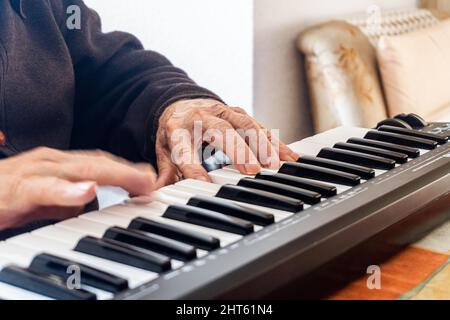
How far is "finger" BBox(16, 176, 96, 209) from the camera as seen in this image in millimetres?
581

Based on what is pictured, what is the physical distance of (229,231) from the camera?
57 centimetres

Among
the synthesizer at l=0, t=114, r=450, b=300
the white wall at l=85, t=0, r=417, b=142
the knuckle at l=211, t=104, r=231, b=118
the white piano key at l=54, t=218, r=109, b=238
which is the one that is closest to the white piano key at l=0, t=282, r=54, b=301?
→ the synthesizer at l=0, t=114, r=450, b=300

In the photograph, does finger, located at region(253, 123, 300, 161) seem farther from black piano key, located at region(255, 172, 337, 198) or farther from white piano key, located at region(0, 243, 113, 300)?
white piano key, located at region(0, 243, 113, 300)

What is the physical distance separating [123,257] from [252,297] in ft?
0.33

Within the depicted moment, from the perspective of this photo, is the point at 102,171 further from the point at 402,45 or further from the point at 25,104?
the point at 402,45

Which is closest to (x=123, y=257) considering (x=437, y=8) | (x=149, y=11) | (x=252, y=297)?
(x=252, y=297)

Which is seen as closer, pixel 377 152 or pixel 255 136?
pixel 377 152

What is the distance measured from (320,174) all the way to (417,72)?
206 cm

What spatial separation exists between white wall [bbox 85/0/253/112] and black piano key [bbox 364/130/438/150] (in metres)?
0.92

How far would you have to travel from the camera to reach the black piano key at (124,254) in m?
0.49

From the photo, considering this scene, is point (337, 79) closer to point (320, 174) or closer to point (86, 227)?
point (320, 174)

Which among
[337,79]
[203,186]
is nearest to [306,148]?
[203,186]

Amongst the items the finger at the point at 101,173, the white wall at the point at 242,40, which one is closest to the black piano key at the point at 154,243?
the finger at the point at 101,173

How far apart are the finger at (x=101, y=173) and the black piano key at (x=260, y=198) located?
74 mm
